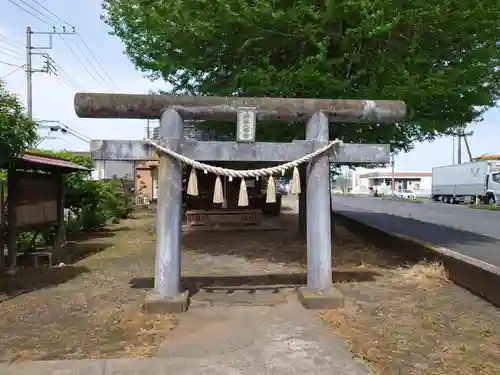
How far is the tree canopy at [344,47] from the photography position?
292 inches

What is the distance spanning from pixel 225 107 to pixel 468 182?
38.4 metres

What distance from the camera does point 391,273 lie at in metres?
8.56

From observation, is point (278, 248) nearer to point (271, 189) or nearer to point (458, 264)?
point (458, 264)

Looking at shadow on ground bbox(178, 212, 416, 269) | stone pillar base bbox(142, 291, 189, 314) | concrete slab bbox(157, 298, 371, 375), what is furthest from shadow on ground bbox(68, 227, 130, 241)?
→ concrete slab bbox(157, 298, 371, 375)

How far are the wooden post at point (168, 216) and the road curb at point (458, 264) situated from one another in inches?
164

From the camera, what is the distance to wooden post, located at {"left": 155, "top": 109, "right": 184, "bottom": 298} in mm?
6031

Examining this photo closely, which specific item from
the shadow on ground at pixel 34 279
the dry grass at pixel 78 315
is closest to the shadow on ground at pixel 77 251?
the dry grass at pixel 78 315

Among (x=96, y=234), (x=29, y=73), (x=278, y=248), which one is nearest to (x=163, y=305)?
(x=278, y=248)

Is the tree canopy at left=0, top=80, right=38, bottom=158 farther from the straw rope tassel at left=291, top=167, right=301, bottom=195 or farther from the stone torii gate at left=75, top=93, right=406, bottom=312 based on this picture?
the straw rope tassel at left=291, top=167, right=301, bottom=195

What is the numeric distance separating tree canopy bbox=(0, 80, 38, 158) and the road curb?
21.5 ft

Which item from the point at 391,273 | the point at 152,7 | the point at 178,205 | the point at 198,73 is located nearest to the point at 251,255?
the point at 391,273

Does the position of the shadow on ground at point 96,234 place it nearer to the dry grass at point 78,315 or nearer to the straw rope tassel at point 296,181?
the dry grass at point 78,315

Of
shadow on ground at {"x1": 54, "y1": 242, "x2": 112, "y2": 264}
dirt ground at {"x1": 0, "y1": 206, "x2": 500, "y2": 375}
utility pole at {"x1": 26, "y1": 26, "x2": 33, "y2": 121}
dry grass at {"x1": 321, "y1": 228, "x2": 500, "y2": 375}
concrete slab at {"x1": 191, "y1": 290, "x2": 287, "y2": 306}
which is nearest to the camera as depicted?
dry grass at {"x1": 321, "y1": 228, "x2": 500, "y2": 375}

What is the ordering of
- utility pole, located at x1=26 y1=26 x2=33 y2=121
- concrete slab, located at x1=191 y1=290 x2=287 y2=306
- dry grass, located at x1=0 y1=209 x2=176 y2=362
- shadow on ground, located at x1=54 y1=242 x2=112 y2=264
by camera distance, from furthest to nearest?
utility pole, located at x1=26 y1=26 x2=33 y2=121 < shadow on ground, located at x1=54 y1=242 x2=112 y2=264 < concrete slab, located at x1=191 y1=290 x2=287 y2=306 < dry grass, located at x1=0 y1=209 x2=176 y2=362
